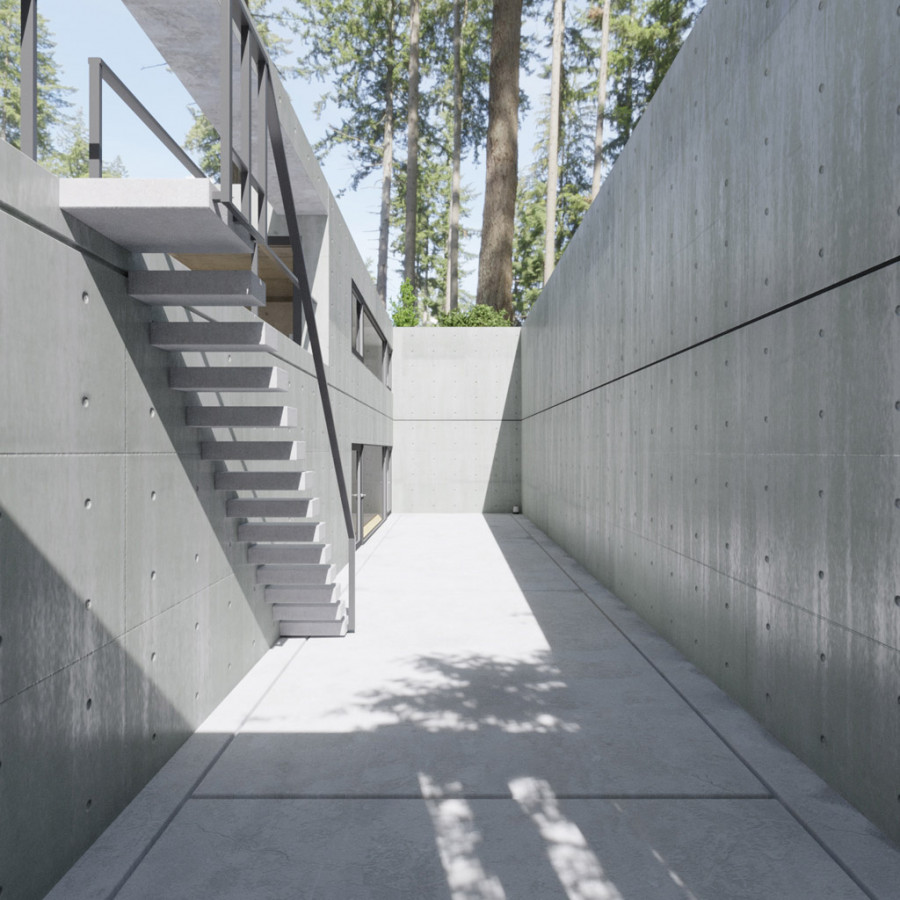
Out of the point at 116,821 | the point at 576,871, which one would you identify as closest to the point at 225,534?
the point at 116,821

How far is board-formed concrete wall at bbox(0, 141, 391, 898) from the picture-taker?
2775 millimetres

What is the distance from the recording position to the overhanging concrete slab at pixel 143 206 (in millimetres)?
3121

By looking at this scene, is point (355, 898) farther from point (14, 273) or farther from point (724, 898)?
point (14, 273)

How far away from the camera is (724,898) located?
287 cm

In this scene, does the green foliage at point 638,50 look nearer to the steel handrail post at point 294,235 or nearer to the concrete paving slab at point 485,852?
the steel handrail post at point 294,235

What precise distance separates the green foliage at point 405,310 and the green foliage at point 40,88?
48.0 feet

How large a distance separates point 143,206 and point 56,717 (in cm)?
208

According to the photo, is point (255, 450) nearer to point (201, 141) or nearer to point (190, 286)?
point (190, 286)

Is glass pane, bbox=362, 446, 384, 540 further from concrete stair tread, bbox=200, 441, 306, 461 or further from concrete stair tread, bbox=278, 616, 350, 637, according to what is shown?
concrete stair tread, bbox=200, 441, 306, 461

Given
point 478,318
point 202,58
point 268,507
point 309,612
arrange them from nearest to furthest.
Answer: point 268,507, point 202,58, point 309,612, point 478,318

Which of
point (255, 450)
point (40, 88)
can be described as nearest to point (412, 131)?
point (40, 88)

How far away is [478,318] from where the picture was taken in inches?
758

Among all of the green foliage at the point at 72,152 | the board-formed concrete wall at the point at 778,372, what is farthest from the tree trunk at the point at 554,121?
the green foliage at the point at 72,152

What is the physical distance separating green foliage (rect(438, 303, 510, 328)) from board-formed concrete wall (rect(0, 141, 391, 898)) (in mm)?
14603
